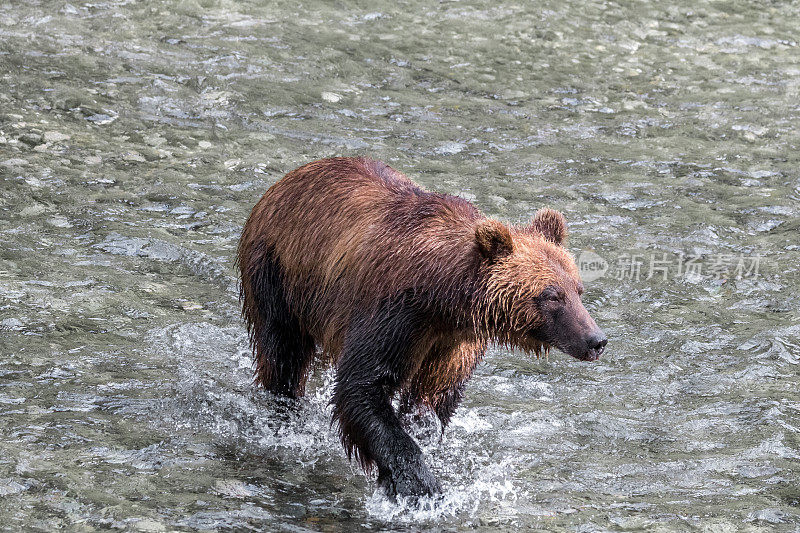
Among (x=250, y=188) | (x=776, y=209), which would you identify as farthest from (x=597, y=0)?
(x=250, y=188)

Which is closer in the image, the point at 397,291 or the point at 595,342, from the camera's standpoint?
the point at 595,342

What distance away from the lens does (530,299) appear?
18.6ft

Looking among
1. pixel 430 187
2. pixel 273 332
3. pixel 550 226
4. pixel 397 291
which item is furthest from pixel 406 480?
pixel 430 187

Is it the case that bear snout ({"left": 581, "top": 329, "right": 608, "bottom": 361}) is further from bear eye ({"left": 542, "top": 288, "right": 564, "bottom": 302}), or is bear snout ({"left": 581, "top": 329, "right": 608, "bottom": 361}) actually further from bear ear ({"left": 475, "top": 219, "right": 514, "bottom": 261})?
bear ear ({"left": 475, "top": 219, "right": 514, "bottom": 261})

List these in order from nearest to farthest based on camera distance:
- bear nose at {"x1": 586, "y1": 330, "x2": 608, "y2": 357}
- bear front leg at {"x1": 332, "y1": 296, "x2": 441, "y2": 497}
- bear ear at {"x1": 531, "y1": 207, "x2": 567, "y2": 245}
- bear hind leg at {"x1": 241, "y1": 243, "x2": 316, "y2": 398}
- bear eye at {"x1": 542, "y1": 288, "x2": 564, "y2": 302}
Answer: bear nose at {"x1": 586, "y1": 330, "x2": 608, "y2": 357} < bear eye at {"x1": 542, "y1": 288, "x2": 564, "y2": 302} < bear front leg at {"x1": 332, "y1": 296, "x2": 441, "y2": 497} < bear ear at {"x1": 531, "y1": 207, "x2": 567, "y2": 245} < bear hind leg at {"x1": 241, "y1": 243, "x2": 316, "y2": 398}

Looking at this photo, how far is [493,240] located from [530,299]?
37 cm

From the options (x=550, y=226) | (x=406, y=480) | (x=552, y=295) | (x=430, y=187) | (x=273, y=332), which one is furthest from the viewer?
(x=430, y=187)

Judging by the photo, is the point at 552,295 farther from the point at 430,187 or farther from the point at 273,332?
the point at 430,187

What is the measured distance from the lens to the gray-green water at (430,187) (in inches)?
243

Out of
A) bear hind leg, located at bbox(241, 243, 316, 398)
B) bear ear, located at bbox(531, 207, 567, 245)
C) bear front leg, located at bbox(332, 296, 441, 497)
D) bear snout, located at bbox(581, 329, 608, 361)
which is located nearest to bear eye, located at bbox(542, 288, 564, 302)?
bear snout, located at bbox(581, 329, 608, 361)

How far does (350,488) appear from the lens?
247 inches

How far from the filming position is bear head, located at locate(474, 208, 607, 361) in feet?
18.3

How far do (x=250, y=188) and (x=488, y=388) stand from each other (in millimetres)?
3694

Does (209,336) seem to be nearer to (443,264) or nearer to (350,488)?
(350,488)
